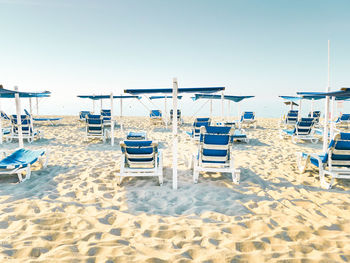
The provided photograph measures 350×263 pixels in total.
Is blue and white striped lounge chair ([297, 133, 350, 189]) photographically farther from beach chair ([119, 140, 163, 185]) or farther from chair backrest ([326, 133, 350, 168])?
beach chair ([119, 140, 163, 185])

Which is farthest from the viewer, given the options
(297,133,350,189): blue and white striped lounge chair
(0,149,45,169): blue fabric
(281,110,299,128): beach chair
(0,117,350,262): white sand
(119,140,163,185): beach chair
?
(281,110,299,128): beach chair

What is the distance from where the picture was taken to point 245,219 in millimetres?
2980

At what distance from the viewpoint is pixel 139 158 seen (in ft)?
14.6

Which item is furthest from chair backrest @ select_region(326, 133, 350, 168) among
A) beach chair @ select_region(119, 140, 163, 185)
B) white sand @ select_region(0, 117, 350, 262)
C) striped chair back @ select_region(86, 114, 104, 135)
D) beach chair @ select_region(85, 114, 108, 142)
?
striped chair back @ select_region(86, 114, 104, 135)

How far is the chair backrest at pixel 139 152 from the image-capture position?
4.35 metres

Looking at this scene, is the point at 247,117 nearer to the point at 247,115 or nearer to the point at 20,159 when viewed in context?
the point at 247,115

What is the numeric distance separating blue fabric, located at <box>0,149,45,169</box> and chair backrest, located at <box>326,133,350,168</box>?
614 cm

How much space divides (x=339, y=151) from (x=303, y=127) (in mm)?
4939

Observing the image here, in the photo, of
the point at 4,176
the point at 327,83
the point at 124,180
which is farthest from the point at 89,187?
the point at 327,83

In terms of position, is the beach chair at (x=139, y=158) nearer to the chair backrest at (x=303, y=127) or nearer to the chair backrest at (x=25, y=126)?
the chair backrest at (x=25, y=126)

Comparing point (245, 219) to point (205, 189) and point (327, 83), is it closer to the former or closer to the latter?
point (205, 189)

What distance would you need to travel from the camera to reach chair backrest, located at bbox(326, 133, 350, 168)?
414 cm

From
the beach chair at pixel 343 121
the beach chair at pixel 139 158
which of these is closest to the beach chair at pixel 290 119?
the beach chair at pixel 343 121

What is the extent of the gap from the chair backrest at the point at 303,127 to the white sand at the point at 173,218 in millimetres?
4288
